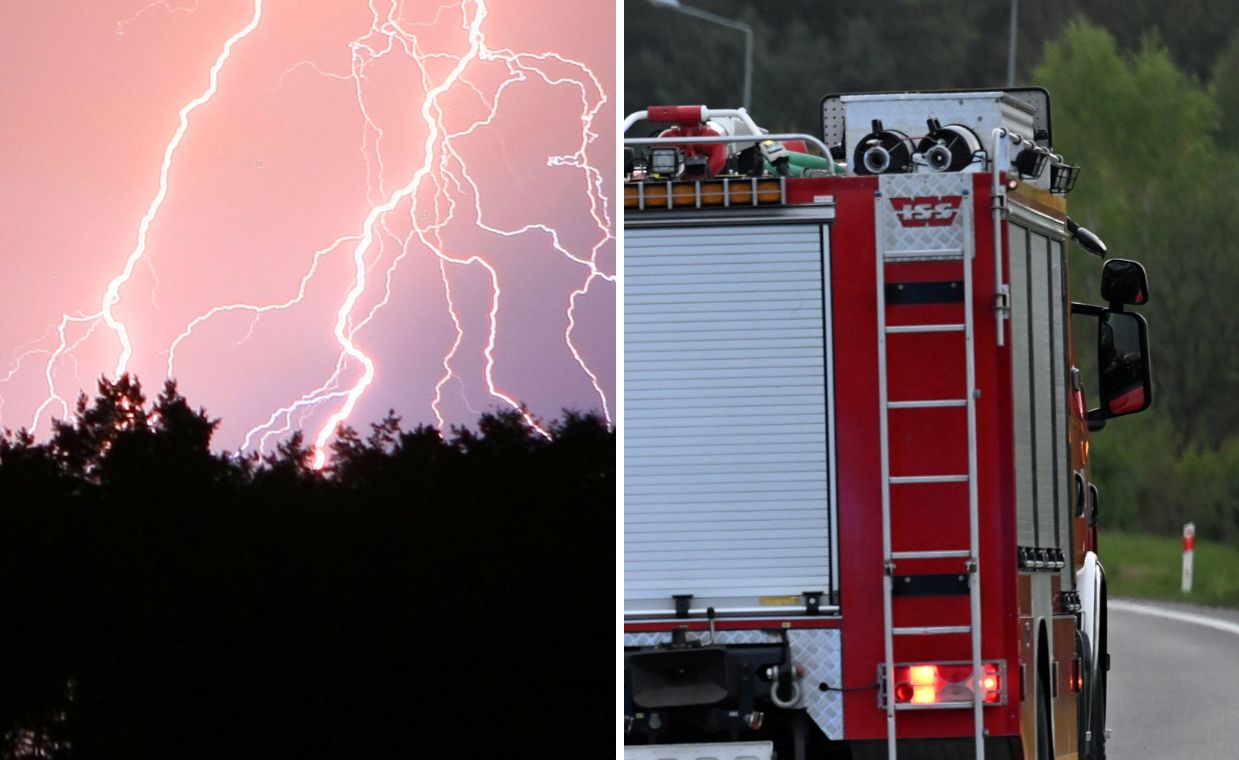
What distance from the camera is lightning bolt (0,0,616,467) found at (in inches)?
433

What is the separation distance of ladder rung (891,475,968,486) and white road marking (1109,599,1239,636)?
1615cm

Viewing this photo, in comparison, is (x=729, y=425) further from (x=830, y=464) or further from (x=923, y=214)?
(x=923, y=214)

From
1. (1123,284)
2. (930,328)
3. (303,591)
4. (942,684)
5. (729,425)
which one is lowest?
(942,684)

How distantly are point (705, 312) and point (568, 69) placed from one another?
2002 millimetres

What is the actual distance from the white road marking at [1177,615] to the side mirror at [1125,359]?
14.1m

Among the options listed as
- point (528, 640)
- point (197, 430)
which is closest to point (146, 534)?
point (197, 430)

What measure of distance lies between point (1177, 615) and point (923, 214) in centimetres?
1922

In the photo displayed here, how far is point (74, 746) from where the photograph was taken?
37.2ft

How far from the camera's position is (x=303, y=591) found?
12.5 m

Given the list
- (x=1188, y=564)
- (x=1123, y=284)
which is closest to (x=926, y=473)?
(x=1123, y=284)

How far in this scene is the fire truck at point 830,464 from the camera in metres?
8.12

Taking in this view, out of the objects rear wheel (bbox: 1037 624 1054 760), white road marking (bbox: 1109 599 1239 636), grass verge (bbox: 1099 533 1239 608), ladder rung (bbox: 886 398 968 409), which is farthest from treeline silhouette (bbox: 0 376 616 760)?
grass verge (bbox: 1099 533 1239 608)

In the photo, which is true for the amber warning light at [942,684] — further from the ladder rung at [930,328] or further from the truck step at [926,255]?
the truck step at [926,255]

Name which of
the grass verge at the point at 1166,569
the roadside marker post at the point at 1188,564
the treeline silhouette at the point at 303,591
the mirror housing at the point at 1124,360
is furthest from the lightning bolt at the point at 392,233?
the roadside marker post at the point at 1188,564
